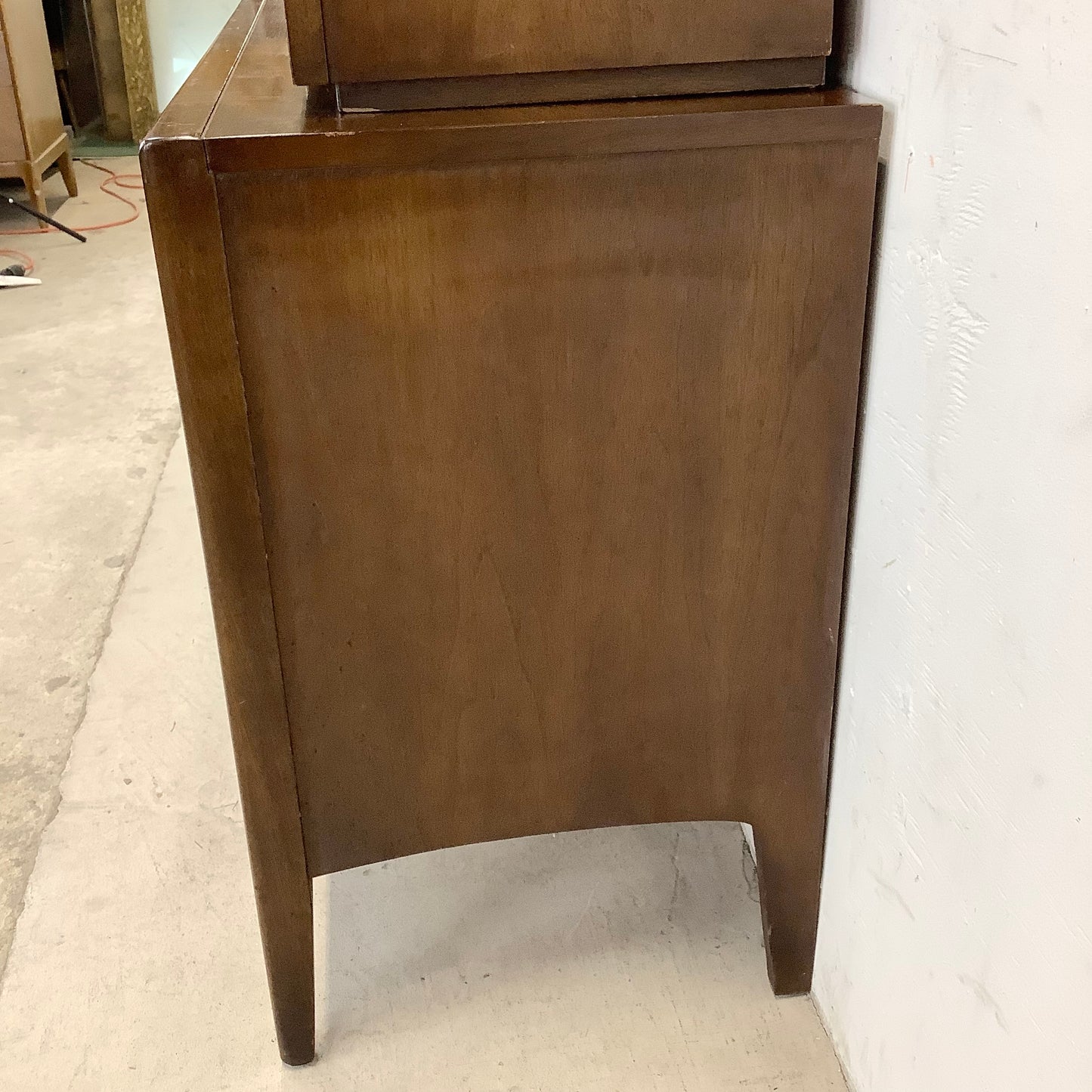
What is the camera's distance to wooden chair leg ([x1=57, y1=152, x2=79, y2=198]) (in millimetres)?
3477

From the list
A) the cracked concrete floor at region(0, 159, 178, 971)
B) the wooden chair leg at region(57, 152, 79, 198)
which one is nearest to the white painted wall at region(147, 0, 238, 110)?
the wooden chair leg at region(57, 152, 79, 198)

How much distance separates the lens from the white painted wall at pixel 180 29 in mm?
3957

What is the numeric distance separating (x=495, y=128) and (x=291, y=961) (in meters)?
0.69

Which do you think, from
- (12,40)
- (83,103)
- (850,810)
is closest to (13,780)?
(850,810)

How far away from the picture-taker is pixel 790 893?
971 millimetres

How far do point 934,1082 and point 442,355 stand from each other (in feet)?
1.96

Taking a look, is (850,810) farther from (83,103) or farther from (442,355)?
(83,103)

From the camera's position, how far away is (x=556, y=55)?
71 centimetres

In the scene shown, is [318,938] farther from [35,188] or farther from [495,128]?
[35,188]

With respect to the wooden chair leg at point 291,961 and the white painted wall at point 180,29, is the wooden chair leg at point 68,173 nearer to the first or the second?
the white painted wall at point 180,29

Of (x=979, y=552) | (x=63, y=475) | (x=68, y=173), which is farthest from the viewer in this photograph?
(x=68, y=173)

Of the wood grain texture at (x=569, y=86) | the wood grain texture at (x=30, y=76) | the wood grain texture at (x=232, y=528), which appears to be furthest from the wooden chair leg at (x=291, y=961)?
the wood grain texture at (x=30, y=76)

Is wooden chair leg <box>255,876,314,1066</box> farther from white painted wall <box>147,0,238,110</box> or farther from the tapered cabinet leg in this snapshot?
white painted wall <box>147,0,238,110</box>

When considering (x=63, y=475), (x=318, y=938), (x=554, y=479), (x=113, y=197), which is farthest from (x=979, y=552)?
(x=113, y=197)
